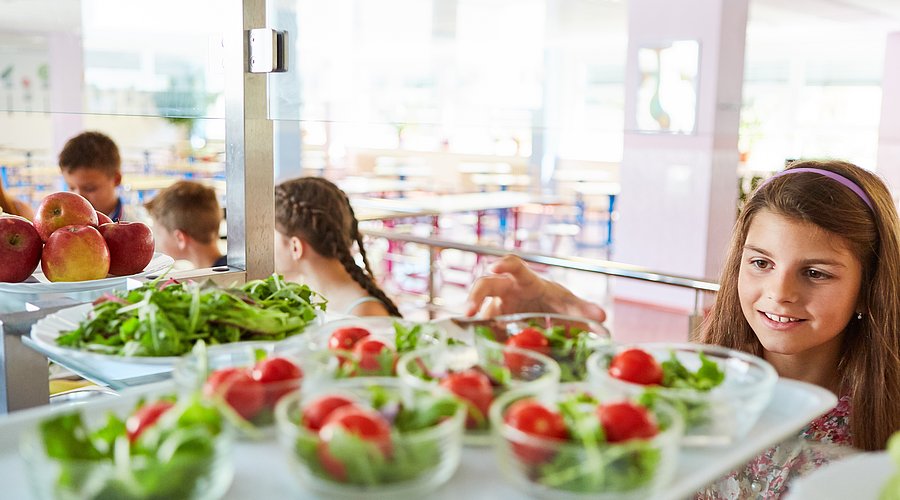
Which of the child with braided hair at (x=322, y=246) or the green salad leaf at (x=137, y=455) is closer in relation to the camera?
the green salad leaf at (x=137, y=455)

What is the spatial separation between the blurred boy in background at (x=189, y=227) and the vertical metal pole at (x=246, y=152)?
59.1 inches

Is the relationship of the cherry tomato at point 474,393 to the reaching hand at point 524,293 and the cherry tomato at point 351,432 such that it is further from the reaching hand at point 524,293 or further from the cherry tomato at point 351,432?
the reaching hand at point 524,293

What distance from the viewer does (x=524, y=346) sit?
28.4 inches

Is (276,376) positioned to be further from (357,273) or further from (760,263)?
(357,273)

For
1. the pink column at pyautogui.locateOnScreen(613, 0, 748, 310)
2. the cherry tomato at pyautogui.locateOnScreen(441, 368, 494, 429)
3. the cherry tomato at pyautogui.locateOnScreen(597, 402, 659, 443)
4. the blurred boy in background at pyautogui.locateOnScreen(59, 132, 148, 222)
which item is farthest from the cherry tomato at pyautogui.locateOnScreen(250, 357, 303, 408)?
the pink column at pyautogui.locateOnScreen(613, 0, 748, 310)

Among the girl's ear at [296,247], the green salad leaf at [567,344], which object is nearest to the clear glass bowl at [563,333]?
the green salad leaf at [567,344]

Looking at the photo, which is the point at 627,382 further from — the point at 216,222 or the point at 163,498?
the point at 216,222

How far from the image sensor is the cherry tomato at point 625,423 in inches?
21.2

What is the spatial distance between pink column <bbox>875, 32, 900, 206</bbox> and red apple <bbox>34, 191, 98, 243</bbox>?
5865mm

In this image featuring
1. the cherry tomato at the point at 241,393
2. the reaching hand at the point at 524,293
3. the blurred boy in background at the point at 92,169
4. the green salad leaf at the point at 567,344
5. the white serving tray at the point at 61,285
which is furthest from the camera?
the blurred boy in background at the point at 92,169

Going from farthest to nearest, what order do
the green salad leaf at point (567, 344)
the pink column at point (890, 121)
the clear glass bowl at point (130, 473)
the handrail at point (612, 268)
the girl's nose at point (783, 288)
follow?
the pink column at point (890, 121), the handrail at point (612, 268), the girl's nose at point (783, 288), the green salad leaf at point (567, 344), the clear glass bowl at point (130, 473)

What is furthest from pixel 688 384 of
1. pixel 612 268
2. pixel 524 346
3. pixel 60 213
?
pixel 612 268

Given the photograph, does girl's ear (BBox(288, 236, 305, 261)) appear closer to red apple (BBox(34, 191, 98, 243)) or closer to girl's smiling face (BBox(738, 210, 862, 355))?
red apple (BBox(34, 191, 98, 243))

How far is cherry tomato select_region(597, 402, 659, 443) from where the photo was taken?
0.54 meters
